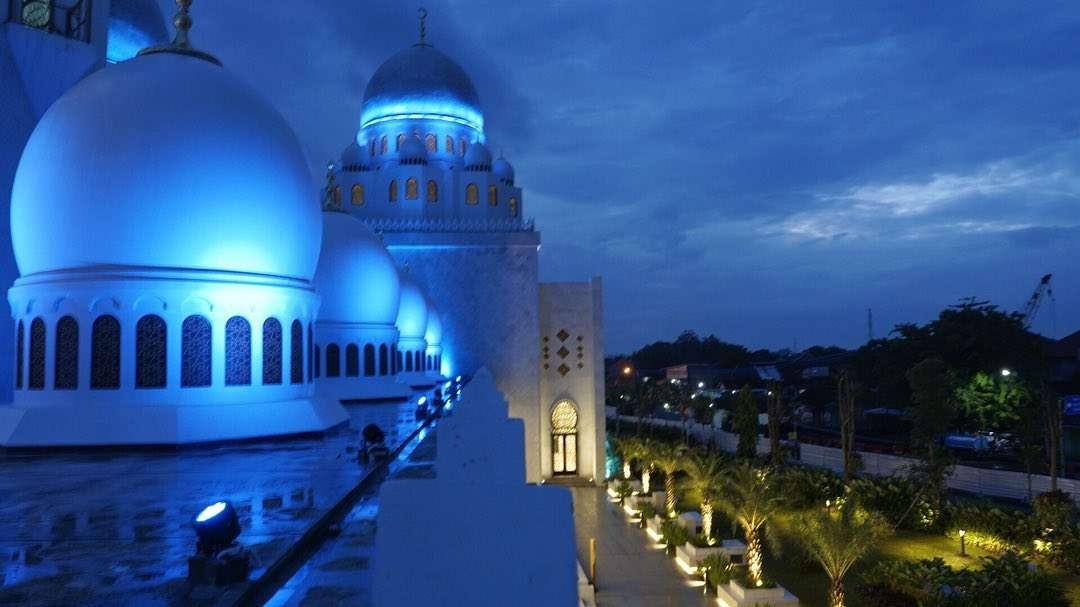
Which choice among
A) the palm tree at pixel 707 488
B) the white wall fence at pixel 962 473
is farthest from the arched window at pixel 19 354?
the white wall fence at pixel 962 473

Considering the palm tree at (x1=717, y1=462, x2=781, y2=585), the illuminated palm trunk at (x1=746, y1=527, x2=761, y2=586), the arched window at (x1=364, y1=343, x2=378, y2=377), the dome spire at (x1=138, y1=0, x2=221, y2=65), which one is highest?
the dome spire at (x1=138, y1=0, x2=221, y2=65)

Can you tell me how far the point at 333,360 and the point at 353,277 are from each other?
1.96 m

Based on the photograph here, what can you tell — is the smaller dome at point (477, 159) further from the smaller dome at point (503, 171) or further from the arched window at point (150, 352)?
the arched window at point (150, 352)

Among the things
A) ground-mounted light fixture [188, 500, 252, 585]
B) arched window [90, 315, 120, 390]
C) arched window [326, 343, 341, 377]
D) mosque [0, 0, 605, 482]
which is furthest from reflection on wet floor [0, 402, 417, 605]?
arched window [326, 343, 341, 377]

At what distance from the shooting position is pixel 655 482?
1257 inches

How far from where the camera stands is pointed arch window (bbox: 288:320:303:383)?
36.9 ft

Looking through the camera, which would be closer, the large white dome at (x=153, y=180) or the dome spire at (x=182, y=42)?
the large white dome at (x=153, y=180)

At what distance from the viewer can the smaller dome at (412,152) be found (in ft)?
112

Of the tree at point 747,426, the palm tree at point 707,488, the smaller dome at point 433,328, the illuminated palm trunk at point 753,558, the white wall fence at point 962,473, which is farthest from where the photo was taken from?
the tree at point 747,426

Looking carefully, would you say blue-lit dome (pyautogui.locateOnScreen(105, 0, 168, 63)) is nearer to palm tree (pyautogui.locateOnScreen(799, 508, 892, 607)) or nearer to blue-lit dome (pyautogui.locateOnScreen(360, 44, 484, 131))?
palm tree (pyautogui.locateOnScreen(799, 508, 892, 607))

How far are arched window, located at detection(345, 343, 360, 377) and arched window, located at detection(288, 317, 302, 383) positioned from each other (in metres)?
6.55

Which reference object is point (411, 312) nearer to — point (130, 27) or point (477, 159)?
point (130, 27)

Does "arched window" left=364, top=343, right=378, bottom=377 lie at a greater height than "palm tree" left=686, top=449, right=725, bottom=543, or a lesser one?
greater

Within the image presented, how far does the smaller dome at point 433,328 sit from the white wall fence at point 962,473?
1309 cm
